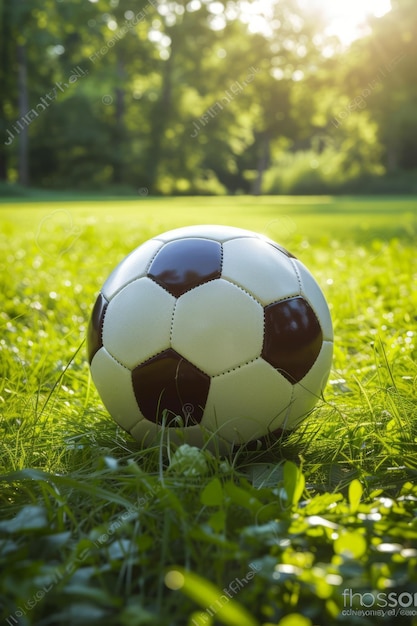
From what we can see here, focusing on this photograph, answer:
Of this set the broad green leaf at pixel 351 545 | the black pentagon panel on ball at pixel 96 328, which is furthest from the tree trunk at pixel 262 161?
the broad green leaf at pixel 351 545

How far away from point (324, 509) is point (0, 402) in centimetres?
170

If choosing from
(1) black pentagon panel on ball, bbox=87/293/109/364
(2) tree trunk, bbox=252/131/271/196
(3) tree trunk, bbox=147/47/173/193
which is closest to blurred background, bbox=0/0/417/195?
(3) tree trunk, bbox=147/47/173/193

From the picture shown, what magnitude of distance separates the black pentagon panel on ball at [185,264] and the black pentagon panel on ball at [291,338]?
0.88ft

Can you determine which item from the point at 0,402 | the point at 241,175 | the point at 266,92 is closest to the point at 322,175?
the point at 266,92

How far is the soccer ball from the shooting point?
232 centimetres

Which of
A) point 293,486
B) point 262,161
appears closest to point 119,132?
point 262,161

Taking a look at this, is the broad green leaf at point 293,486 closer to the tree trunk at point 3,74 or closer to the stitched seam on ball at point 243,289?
the stitched seam on ball at point 243,289

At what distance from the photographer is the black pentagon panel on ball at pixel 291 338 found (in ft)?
7.79

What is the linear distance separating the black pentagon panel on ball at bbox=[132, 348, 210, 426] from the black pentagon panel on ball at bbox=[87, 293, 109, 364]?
10.1 inches

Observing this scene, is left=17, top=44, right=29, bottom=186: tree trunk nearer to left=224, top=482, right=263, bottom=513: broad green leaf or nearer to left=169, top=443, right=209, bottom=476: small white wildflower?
left=169, top=443, right=209, bottom=476: small white wildflower

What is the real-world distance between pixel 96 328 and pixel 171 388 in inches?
17.4

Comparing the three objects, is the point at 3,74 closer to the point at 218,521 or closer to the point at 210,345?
the point at 210,345

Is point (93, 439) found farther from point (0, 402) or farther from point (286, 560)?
point (286, 560)

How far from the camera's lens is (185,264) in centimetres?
246
